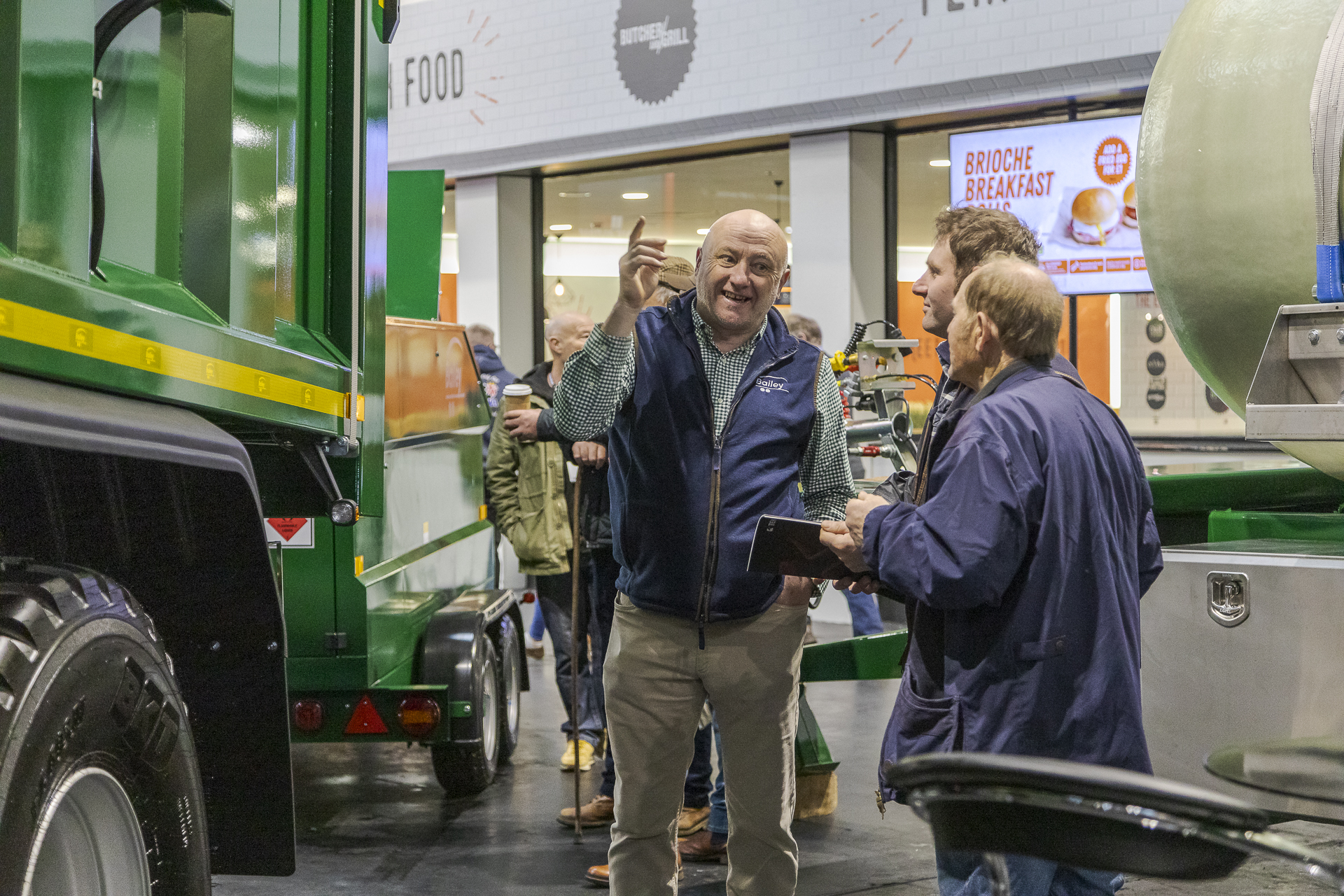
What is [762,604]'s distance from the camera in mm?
3646

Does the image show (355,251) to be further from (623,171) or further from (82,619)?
(623,171)

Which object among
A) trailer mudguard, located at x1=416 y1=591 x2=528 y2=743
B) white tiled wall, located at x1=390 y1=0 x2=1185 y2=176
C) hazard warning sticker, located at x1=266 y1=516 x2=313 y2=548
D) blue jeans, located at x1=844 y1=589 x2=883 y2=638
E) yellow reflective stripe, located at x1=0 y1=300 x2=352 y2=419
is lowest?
blue jeans, located at x1=844 y1=589 x2=883 y2=638

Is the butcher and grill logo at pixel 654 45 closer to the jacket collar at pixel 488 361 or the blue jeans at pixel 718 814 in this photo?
the jacket collar at pixel 488 361

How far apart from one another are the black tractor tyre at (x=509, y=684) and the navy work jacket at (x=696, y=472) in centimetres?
286

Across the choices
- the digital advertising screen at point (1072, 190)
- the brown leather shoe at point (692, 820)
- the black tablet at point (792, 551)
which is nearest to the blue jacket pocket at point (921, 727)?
the black tablet at point (792, 551)

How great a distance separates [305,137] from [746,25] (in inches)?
356

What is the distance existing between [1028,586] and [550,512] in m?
4.13

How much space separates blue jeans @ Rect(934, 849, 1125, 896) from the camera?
8.71 ft

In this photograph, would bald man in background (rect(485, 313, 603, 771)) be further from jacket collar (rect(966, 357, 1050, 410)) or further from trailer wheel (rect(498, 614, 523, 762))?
jacket collar (rect(966, 357, 1050, 410))

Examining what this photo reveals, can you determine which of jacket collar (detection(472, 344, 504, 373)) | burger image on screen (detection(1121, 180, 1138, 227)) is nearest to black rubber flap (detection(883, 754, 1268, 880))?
jacket collar (detection(472, 344, 504, 373))

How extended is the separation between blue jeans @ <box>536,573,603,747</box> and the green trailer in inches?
128

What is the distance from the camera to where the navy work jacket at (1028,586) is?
2625 millimetres

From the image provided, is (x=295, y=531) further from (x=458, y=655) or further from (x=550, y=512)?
(x=550, y=512)

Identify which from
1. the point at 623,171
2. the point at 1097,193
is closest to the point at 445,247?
the point at 623,171
